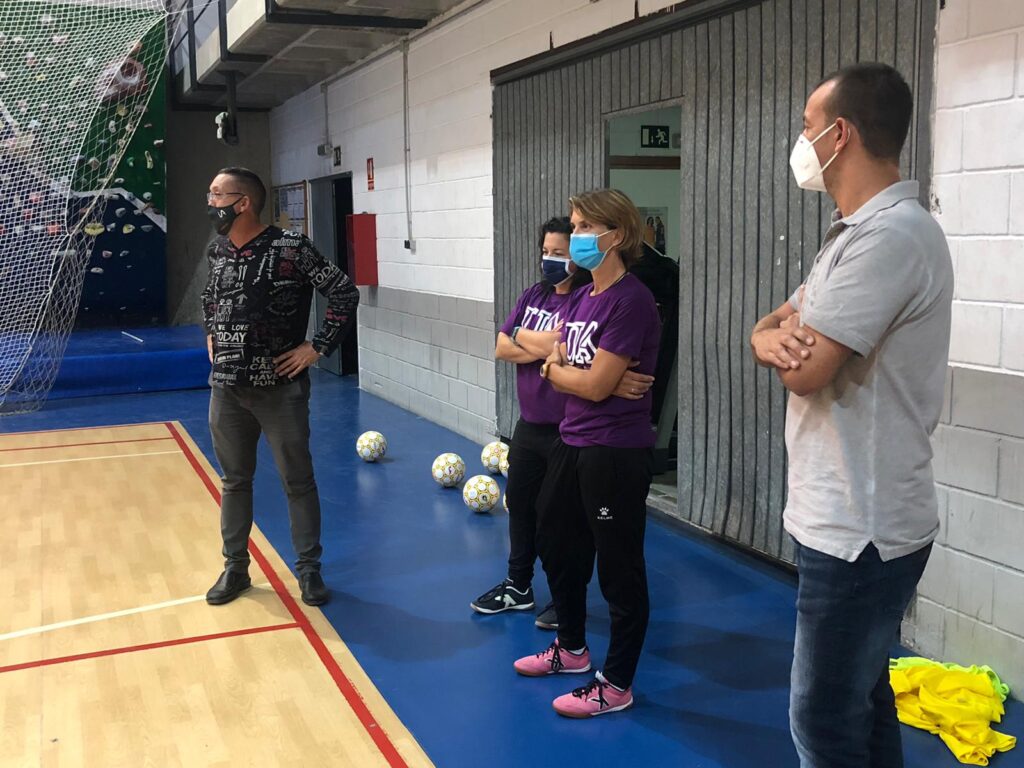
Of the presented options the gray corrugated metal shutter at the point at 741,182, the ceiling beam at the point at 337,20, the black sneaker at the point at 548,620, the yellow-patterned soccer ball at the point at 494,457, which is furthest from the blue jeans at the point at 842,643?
the ceiling beam at the point at 337,20

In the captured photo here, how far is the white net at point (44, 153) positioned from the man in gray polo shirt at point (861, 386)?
6459 millimetres

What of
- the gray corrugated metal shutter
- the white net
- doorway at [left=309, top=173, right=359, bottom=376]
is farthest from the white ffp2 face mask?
doorway at [left=309, top=173, right=359, bottom=376]

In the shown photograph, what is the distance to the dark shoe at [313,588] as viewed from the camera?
12.6ft

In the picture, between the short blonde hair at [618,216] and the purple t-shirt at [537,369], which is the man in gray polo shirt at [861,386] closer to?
the short blonde hair at [618,216]

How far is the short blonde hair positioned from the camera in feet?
Answer: 9.30

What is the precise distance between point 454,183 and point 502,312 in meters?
1.27

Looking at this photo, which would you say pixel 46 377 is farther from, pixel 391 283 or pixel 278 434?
pixel 278 434

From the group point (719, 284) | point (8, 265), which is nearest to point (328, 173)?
point (8, 265)

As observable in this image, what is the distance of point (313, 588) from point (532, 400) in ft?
4.11

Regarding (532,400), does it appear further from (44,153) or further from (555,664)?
(44,153)

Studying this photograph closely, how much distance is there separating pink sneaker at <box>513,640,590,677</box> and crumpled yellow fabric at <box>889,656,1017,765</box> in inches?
37.7

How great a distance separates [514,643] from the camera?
11.4 ft

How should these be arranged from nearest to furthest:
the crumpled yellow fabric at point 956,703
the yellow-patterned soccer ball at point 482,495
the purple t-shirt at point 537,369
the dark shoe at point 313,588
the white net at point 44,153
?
the crumpled yellow fabric at point 956,703 < the purple t-shirt at point 537,369 < the dark shoe at point 313,588 < the yellow-patterned soccer ball at point 482,495 < the white net at point 44,153

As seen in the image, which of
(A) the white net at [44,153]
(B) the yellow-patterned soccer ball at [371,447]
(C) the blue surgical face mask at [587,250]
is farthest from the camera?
(A) the white net at [44,153]
